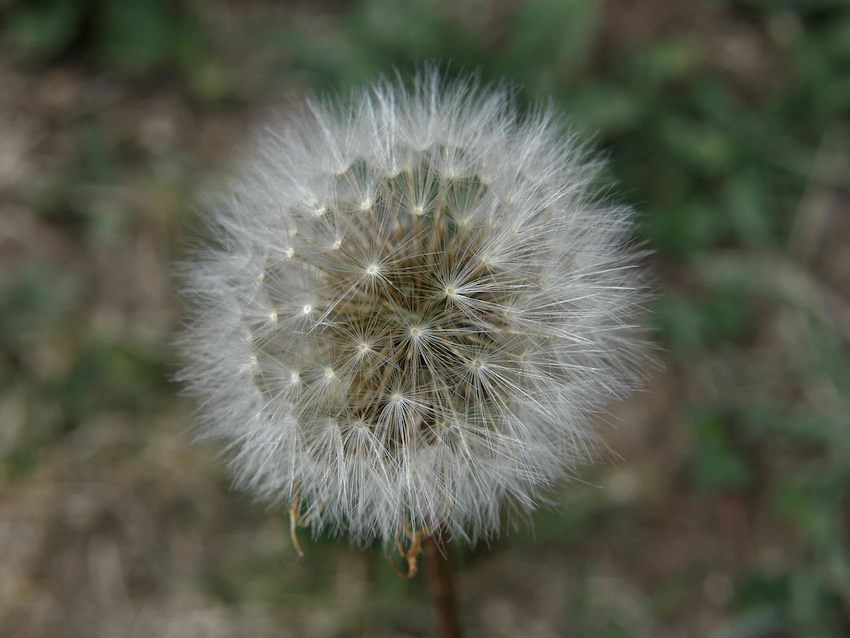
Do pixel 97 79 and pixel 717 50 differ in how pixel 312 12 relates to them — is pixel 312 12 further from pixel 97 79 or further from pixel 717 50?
pixel 717 50

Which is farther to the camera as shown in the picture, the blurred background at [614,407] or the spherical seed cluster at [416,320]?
the blurred background at [614,407]

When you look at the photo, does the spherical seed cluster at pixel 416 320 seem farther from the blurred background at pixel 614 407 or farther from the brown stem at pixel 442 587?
the blurred background at pixel 614 407

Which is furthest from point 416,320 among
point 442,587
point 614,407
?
point 614,407

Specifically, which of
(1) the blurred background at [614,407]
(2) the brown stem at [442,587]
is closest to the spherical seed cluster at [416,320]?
(2) the brown stem at [442,587]

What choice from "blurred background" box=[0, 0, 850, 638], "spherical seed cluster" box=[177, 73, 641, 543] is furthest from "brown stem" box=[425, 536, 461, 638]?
"blurred background" box=[0, 0, 850, 638]

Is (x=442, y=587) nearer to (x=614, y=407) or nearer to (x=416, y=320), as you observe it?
(x=416, y=320)

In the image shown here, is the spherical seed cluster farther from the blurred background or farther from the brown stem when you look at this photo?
the blurred background

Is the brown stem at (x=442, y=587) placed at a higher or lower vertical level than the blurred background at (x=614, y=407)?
lower
